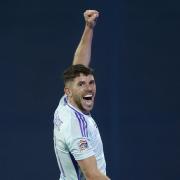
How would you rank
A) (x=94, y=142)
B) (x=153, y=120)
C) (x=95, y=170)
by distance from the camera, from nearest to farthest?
(x=95, y=170), (x=94, y=142), (x=153, y=120)

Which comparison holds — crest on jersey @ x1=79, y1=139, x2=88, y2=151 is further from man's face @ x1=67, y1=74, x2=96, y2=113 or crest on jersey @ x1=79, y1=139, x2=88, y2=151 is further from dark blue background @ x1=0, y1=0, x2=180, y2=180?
dark blue background @ x1=0, y1=0, x2=180, y2=180

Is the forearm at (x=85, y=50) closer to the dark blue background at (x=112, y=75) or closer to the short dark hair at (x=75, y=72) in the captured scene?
the short dark hair at (x=75, y=72)

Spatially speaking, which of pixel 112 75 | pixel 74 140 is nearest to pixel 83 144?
pixel 74 140

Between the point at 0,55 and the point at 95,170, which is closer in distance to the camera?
the point at 95,170

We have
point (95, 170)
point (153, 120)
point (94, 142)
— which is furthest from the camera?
point (153, 120)

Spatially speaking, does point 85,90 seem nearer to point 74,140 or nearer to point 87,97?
point 87,97

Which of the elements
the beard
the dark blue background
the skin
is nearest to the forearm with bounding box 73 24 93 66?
the skin

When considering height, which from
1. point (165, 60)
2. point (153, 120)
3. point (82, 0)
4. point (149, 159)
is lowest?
point (149, 159)

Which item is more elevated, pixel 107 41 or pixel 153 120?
pixel 107 41

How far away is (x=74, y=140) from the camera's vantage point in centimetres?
258

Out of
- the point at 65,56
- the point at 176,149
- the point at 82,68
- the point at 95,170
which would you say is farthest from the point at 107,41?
the point at 95,170

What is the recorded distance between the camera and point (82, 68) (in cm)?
282

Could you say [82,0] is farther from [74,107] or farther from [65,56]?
[74,107]

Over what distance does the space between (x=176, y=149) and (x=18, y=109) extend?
3.80 feet
